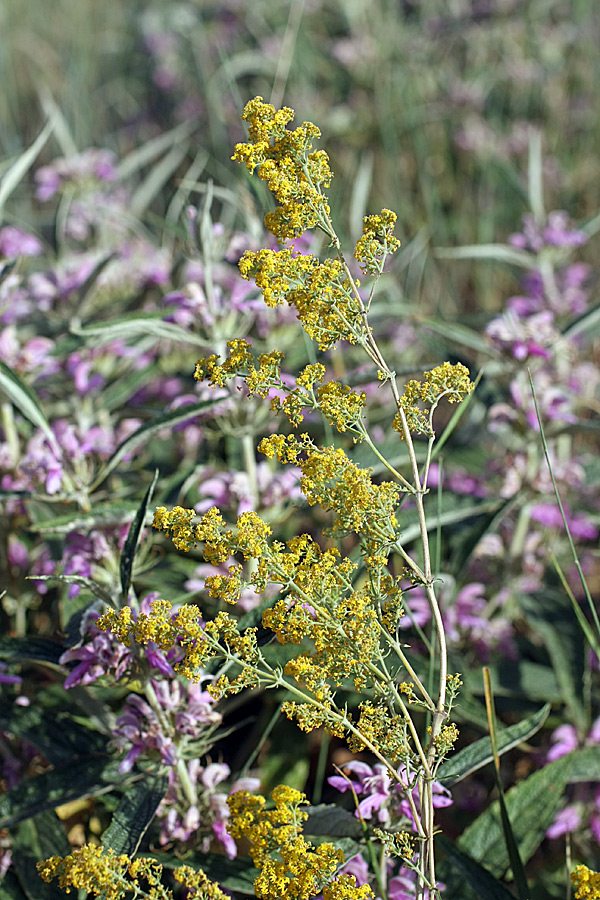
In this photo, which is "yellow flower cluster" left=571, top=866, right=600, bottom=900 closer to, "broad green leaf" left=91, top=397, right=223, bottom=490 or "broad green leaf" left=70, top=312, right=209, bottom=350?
"broad green leaf" left=91, top=397, right=223, bottom=490

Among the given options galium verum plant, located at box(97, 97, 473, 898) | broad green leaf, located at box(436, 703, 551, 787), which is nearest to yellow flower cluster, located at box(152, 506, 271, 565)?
galium verum plant, located at box(97, 97, 473, 898)

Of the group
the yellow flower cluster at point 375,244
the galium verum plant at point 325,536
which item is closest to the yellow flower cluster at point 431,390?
the galium verum plant at point 325,536

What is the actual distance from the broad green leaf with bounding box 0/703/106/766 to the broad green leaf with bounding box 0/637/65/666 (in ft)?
0.63

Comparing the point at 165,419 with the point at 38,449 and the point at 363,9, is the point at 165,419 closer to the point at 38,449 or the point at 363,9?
the point at 38,449

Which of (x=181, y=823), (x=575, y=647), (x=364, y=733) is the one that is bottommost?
(x=181, y=823)

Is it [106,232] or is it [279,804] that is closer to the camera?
[279,804]

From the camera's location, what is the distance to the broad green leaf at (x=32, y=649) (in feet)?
4.05

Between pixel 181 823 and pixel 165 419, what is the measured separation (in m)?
0.65

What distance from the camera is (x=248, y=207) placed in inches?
80.0

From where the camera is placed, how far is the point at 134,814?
→ 45.3 inches

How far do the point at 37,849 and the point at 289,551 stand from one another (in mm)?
683

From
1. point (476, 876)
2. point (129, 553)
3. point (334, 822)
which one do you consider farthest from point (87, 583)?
point (476, 876)

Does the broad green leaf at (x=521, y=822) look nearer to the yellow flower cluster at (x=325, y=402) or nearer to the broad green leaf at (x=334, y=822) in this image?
the broad green leaf at (x=334, y=822)

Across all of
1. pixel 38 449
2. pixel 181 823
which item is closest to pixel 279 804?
Answer: pixel 181 823
